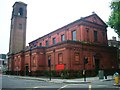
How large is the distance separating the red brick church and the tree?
7.31 metres

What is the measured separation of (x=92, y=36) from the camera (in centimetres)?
4450

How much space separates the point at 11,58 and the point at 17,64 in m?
4.61

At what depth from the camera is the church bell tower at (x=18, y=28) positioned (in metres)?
65.7

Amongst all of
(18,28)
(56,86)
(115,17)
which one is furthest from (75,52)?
(18,28)

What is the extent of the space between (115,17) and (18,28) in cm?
4001

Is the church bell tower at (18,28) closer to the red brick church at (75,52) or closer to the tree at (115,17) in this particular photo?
the red brick church at (75,52)

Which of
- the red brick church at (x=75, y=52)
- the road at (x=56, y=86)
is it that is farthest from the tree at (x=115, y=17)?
the road at (x=56, y=86)

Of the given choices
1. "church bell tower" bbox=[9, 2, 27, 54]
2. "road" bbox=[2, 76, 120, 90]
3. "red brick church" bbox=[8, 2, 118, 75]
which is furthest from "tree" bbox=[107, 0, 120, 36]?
"church bell tower" bbox=[9, 2, 27, 54]

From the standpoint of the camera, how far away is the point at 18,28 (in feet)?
219

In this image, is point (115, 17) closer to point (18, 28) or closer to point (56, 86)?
point (56, 86)

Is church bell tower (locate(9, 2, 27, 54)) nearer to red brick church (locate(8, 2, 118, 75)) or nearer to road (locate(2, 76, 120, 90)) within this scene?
red brick church (locate(8, 2, 118, 75))

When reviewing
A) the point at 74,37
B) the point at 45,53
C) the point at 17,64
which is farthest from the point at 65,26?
the point at 17,64

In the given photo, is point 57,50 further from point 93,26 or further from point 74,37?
point 93,26

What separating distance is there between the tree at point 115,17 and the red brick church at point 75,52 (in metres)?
7.31
